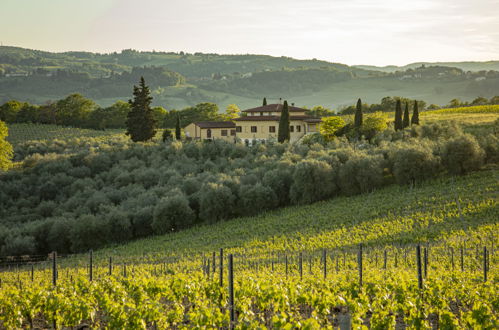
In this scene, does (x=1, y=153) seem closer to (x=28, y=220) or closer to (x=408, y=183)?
(x=28, y=220)

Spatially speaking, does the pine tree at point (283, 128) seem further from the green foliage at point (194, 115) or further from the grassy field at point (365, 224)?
the green foliage at point (194, 115)

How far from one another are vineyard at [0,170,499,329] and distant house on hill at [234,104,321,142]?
2246cm

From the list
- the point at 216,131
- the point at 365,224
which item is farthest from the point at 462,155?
the point at 216,131

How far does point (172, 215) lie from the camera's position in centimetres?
4800

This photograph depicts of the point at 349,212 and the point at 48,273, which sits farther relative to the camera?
the point at 349,212

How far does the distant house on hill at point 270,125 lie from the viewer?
69.1 metres

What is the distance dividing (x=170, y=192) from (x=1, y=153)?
17.3 m

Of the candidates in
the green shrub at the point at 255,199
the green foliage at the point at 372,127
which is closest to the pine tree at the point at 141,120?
the green shrub at the point at 255,199

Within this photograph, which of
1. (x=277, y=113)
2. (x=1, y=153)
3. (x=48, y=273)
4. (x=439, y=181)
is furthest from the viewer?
(x=277, y=113)

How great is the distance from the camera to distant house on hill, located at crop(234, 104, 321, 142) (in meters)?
69.1

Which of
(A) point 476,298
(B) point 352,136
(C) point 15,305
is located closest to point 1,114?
(B) point 352,136

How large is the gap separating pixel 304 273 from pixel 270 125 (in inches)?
1921

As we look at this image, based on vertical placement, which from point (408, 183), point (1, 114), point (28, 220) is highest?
point (1, 114)

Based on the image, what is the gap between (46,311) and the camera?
13.3 metres
